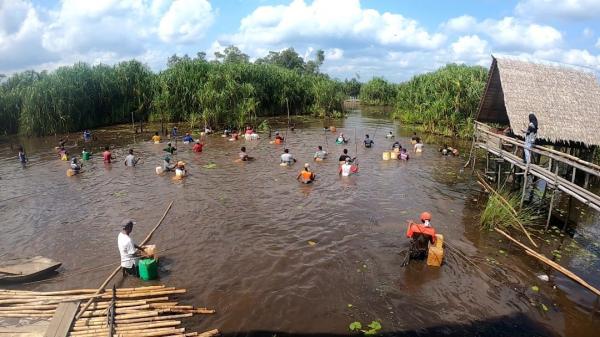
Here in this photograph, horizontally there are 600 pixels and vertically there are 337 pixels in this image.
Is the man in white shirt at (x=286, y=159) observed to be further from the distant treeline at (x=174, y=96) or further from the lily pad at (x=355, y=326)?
the lily pad at (x=355, y=326)

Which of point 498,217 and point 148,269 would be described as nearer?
point 148,269

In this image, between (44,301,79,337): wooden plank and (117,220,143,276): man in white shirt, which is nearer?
(44,301,79,337): wooden plank

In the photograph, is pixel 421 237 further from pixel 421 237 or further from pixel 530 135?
pixel 530 135

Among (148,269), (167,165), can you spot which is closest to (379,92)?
(167,165)

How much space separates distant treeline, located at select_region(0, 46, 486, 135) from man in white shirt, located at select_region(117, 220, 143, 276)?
79.0ft

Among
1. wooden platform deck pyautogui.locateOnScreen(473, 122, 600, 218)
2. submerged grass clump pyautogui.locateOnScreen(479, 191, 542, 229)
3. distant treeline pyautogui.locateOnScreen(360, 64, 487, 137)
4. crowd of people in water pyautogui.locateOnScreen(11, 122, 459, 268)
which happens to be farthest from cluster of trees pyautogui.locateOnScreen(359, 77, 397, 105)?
submerged grass clump pyautogui.locateOnScreen(479, 191, 542, 229)

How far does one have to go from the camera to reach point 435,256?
11.2 meters

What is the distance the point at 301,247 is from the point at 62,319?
22.0 feet

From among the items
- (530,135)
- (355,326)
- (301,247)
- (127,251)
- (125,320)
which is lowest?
(355,326)

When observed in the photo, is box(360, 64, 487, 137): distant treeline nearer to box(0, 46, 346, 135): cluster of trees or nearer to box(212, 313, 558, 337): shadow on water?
box(0, 46, 346, 135): cluster of trees

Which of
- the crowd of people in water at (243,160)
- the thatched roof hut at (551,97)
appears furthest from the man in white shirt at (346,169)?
the thatched roof hut at (551,97)

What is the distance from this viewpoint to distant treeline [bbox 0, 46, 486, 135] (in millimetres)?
31547

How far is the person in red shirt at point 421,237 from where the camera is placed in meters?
11.3

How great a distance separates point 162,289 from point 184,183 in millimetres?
10555
